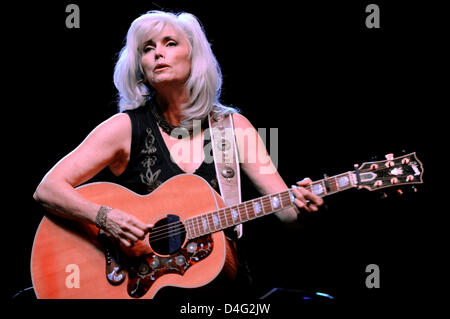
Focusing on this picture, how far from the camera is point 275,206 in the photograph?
1729 millimetres

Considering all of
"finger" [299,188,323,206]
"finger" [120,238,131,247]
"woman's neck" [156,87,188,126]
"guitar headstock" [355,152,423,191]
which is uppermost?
"woman's neck" [156,87,188,126]

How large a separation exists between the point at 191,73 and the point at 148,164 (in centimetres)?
64

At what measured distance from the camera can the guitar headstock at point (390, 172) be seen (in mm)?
1502

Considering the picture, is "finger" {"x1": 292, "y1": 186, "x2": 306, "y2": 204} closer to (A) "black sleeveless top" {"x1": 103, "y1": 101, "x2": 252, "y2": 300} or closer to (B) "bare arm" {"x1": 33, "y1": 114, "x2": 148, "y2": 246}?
(A) "black sleeveless top" {"x1": 103, "y1": 101, "x2": 252, "y2": 300}

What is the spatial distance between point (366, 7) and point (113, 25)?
1740 mm

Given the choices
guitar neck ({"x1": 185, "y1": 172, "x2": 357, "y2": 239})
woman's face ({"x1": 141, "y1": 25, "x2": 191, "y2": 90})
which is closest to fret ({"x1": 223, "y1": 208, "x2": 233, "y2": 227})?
guitar neck ({"x1": 185, "y1": 172, "x2": 357, "y2": 239})

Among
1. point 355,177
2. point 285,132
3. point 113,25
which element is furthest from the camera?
point 113,25

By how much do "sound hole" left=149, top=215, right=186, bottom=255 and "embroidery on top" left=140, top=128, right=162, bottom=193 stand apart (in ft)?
1.05

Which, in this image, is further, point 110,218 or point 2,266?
point 2,266

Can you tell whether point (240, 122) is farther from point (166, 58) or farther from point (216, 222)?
point (216, 222)

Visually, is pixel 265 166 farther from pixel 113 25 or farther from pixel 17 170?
pixel 17 170

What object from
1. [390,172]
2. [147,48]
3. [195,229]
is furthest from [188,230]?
[147,48]

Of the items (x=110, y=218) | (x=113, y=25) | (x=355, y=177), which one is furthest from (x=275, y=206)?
(x=113, y=25)

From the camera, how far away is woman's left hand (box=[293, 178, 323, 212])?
5.51 feet
